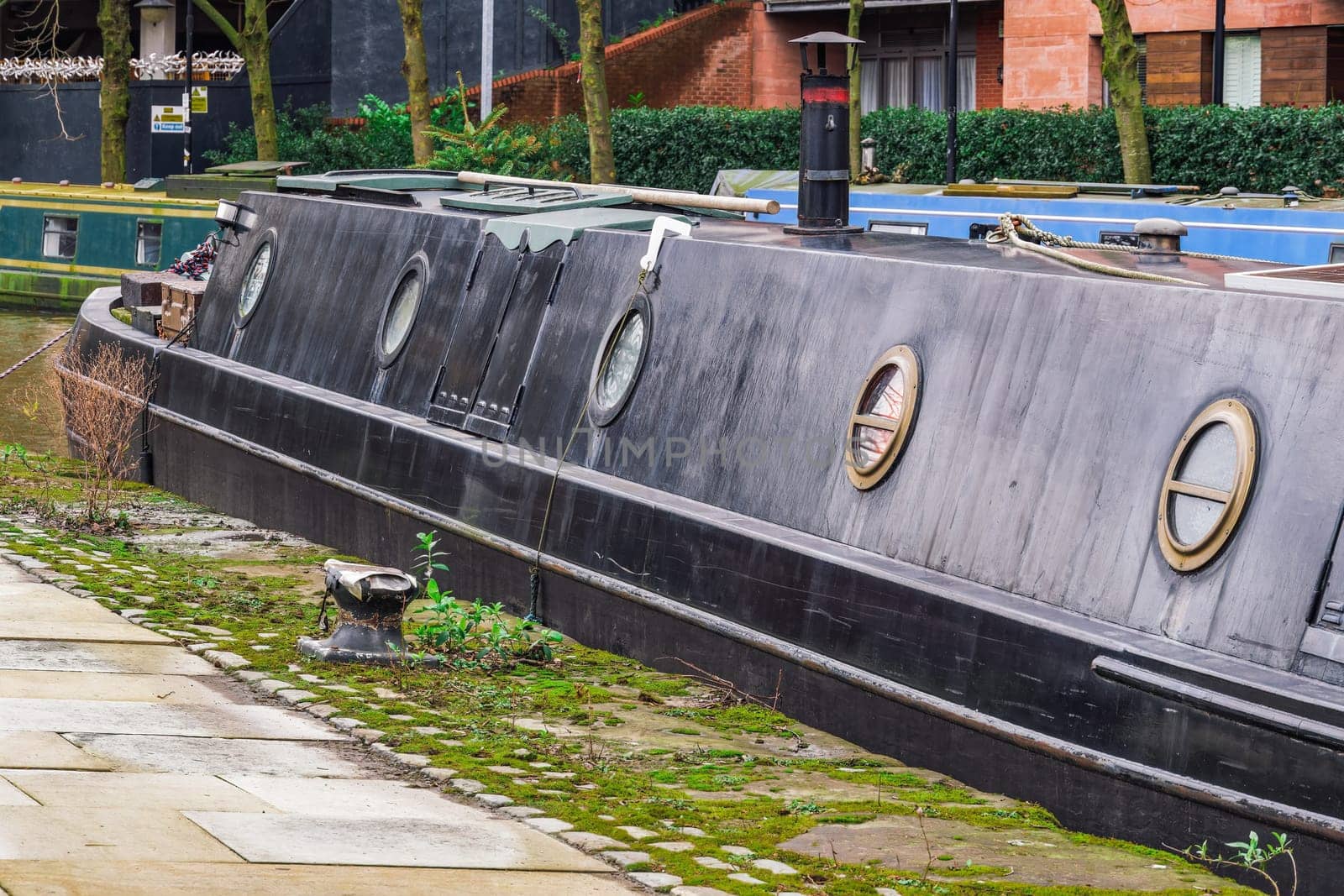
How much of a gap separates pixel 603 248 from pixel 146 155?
1349 inches

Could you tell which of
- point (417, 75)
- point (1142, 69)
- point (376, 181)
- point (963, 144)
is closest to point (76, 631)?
point (376, 181)

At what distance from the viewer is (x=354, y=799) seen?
565 cm

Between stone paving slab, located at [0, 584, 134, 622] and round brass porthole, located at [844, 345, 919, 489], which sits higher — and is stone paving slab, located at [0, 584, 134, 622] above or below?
below

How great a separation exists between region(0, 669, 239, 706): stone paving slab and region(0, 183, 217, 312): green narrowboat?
71.0 feet

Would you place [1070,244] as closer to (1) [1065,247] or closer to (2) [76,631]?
(1) [1065,247]

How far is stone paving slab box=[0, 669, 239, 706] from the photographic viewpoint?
270 inches

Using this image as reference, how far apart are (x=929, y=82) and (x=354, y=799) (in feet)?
107

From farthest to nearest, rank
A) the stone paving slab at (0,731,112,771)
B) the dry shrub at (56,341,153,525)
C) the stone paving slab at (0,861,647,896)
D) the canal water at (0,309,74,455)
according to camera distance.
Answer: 1. the canal water at (0,309,74,455)
2. the dry shrub at (56,341,153,525)
3. the stone paving slab at (0,731,112,771)
4. the stone paving slab at (0,861,647,896)

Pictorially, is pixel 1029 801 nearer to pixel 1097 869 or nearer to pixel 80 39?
pixel 1097 869

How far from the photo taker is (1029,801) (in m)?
5.97

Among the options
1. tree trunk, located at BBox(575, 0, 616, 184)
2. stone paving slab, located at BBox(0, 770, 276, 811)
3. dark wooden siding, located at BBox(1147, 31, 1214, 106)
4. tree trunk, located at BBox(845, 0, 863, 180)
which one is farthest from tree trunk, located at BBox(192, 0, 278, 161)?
stone paving slab, located at BBox(0, 770, 276, 811)

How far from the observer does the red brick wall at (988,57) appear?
34.6 m

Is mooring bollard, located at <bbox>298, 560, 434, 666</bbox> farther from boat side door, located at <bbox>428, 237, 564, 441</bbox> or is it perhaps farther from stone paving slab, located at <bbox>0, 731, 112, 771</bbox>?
boat side door, located at <bbox>428, 237, 564, 441</bbox>

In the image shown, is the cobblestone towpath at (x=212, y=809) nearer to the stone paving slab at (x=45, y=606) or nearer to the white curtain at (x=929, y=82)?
the stone paving slab at (x=45, y=606)
